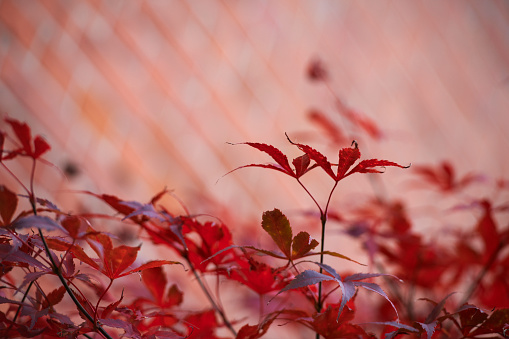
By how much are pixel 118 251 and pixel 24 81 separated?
0.79m

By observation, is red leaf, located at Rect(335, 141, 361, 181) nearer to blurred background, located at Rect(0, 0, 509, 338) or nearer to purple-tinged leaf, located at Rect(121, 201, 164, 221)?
purple-tinged leaf, located at Rect(121, 201, 164, 221)

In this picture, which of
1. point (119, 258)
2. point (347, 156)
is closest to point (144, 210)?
point (119, 258)

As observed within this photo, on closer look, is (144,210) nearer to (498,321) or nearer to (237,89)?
(498,321)

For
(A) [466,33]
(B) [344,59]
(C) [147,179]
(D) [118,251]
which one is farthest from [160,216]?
(A) [466,33]

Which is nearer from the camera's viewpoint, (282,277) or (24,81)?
(282,277)

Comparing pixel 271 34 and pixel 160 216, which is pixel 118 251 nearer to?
pixel 160 216

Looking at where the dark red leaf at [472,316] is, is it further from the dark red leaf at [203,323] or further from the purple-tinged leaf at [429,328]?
the dark red leaf at [203,323]

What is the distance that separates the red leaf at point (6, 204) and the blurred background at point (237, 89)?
54 centimetres

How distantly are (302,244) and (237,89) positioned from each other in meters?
1.09

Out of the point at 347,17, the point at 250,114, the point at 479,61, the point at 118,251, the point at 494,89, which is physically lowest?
the point at 494,89

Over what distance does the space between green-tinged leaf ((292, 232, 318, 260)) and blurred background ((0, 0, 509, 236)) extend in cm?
46

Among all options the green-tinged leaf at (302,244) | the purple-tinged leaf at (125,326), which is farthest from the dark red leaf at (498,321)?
the purple-tinged leaf at (125,326)

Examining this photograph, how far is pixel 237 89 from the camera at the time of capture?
1.42 m

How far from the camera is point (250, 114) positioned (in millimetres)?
1443
